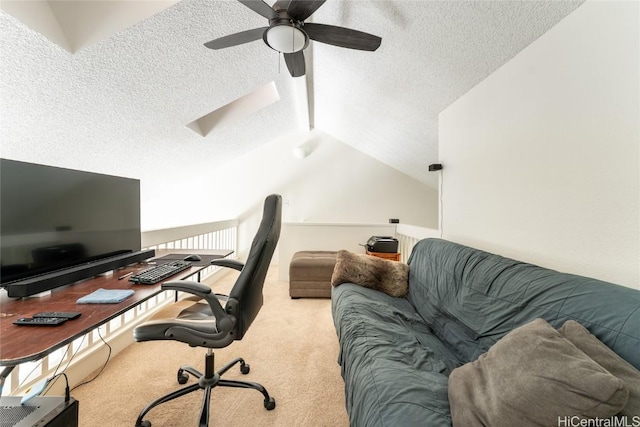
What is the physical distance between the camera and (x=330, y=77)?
9.60 feet

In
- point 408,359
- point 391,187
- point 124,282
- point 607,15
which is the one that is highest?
point 607,15

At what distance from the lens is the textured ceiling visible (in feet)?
5.07

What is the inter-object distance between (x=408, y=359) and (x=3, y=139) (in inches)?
116

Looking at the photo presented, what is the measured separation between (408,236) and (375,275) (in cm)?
170

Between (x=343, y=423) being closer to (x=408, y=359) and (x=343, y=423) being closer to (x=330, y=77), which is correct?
(x=408, y=359)

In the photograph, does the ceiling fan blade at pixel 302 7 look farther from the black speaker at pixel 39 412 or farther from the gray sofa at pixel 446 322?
the black speaker at pixel 39 412

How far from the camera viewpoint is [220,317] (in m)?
1.24

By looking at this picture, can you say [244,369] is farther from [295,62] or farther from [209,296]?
[295,62]

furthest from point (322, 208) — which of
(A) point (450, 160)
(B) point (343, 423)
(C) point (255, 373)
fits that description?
(B) point (343, 423)

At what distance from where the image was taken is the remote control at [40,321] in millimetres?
865

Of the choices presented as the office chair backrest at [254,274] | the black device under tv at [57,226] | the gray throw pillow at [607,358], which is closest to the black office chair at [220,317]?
the office chair backrest at [254,274]

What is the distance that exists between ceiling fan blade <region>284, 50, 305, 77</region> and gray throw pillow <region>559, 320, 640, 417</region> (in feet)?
6.51

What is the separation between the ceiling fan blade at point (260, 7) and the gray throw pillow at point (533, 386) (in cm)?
189

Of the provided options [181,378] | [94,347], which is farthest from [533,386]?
[94,347]
